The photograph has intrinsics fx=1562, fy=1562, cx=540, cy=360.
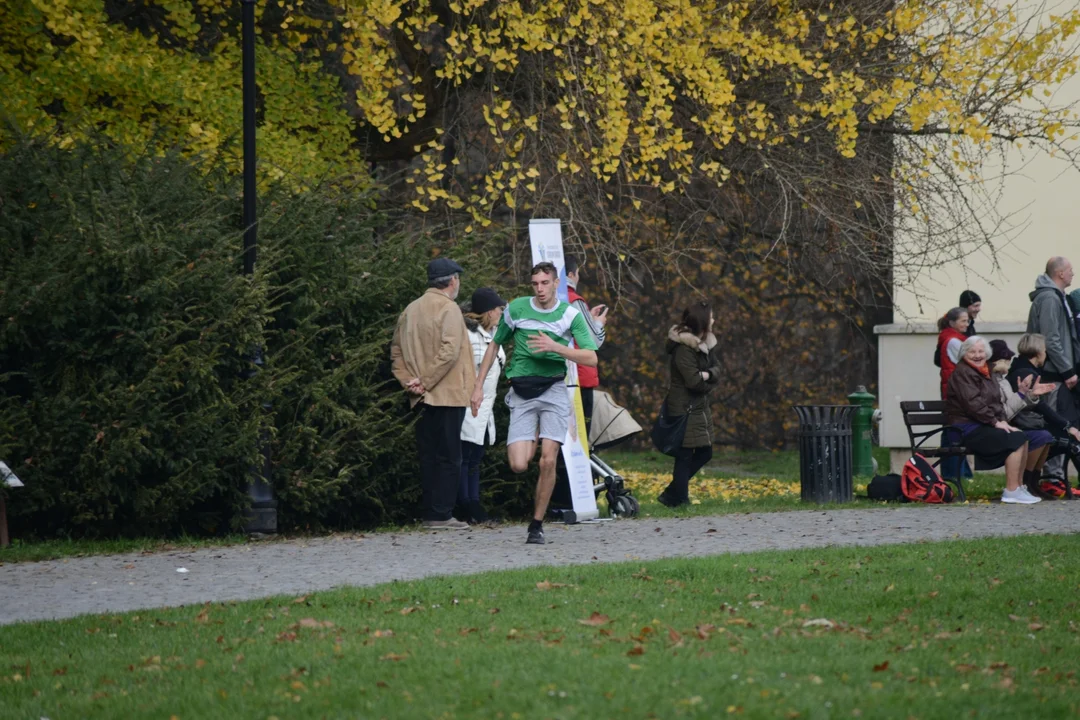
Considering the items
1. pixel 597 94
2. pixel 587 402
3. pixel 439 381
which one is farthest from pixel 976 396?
pixel 439 381

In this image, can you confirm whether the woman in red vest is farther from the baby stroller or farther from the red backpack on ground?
the baby stroller

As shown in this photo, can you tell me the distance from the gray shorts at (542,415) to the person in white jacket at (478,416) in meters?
1.08

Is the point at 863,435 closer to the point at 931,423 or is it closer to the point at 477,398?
the point at 931,423

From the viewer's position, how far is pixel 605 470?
12.7 meters

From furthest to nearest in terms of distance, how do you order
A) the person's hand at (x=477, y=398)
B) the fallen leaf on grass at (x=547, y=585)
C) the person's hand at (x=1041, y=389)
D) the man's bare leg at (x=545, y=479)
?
the person's hand at (x=1041, y=389)
the person's hand at (x=477, y=398)
the man's bare leg at (x=545, y=479)
the fallen leaf on grass at (x=547, y=585)

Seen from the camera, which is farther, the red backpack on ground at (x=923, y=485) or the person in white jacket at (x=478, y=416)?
the red backpack on ground at (x=923, y=485)

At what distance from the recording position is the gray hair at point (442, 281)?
11680mm

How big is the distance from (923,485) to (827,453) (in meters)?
0.87

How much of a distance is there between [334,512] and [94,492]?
85.8 inches

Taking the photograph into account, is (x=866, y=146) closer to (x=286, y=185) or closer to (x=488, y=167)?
(x=488, y=167)

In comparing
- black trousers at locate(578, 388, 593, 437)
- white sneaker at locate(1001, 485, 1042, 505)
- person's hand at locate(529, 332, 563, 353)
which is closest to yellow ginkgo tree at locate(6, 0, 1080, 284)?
black trousers at locate(578, 388, 593, 437)

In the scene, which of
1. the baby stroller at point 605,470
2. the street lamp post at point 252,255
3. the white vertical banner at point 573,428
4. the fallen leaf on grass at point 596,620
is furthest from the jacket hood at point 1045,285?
the fallen leaf on grass at point 596,620

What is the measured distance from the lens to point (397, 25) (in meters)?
15.5

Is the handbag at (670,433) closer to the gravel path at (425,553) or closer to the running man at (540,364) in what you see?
the gravel path at (425,553)
